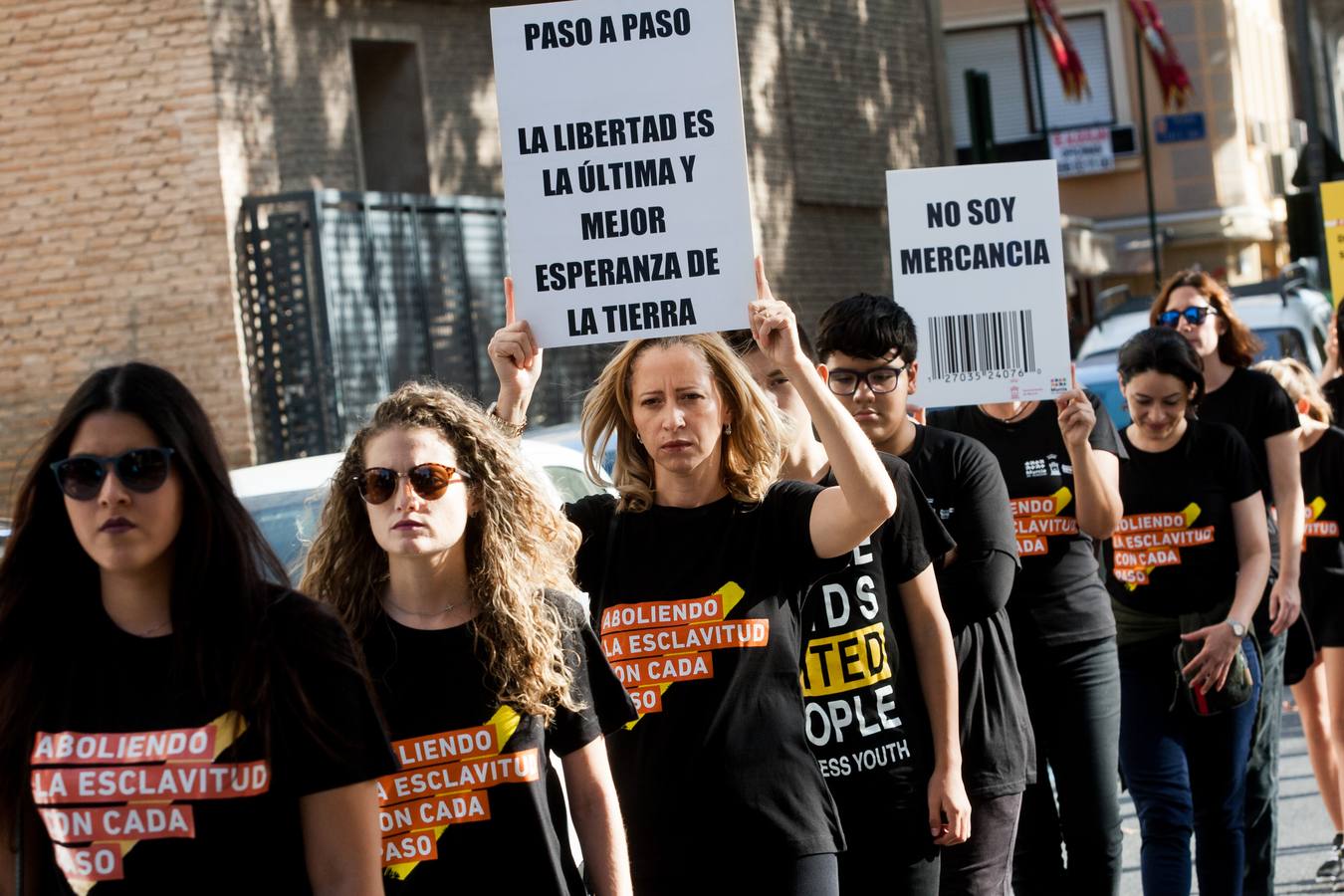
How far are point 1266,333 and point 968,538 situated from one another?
8.41m

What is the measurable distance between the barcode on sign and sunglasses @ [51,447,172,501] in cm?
325

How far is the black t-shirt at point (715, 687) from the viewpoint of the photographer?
3896 millimetres

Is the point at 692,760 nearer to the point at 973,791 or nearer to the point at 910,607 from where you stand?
the point at 910,607

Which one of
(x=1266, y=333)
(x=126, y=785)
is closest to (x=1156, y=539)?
(x=126, y=785)

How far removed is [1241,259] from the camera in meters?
38.2

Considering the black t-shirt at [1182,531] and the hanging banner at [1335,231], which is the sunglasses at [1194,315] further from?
the hanging banner at [1335,231]

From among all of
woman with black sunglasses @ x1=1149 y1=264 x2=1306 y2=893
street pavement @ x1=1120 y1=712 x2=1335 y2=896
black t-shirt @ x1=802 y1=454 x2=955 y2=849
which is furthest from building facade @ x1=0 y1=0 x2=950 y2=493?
black t-shirt @ x1=802 y1=454 x2=955 y2=849

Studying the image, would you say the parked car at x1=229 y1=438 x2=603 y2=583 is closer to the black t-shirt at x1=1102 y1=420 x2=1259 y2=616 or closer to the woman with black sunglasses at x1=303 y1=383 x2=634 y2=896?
the black t-shirt at x1=1102 y1=420 x2=1259 y2=616

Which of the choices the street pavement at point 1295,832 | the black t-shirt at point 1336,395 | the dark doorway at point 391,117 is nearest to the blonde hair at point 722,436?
the street pavement at point 1295,832

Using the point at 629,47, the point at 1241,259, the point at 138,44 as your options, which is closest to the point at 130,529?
the point at 629,47

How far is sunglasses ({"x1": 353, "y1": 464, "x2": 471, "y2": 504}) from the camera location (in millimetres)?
3520

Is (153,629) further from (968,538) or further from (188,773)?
(968,538)

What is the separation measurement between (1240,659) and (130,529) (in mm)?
4185

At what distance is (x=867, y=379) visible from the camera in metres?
4.93
